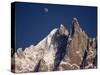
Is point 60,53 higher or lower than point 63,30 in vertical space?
lower

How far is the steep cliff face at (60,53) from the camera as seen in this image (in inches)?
77.8

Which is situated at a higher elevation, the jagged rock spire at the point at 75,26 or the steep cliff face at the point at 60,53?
the jagged rock spire at the point at 75,26

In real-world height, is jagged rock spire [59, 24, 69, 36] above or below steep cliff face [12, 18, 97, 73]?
above

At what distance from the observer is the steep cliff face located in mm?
1977

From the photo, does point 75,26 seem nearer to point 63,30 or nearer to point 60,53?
point 63,30

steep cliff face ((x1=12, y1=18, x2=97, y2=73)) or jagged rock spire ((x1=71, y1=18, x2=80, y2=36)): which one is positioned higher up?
jagged rock spire ((x1=71, y1=18, x2=80, y2=36))

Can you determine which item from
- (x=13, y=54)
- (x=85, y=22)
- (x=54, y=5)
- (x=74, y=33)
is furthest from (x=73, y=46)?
(x=13, y=54)

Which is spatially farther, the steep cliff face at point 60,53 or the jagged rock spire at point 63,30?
the jagged rock spire at point 63,30

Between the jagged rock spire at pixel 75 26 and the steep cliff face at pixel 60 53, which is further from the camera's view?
the jagged rock spire at pixel 75 26

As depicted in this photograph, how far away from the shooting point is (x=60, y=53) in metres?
2.09

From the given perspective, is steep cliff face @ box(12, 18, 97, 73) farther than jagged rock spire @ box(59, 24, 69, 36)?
No

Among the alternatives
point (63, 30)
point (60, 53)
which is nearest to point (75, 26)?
point (63, 30)

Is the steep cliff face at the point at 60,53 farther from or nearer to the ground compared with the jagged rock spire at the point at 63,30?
nearer to the ground

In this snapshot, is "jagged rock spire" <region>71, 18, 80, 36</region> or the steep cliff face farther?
"jagged rock spire" <region>71, 18, 80, 36</region>
